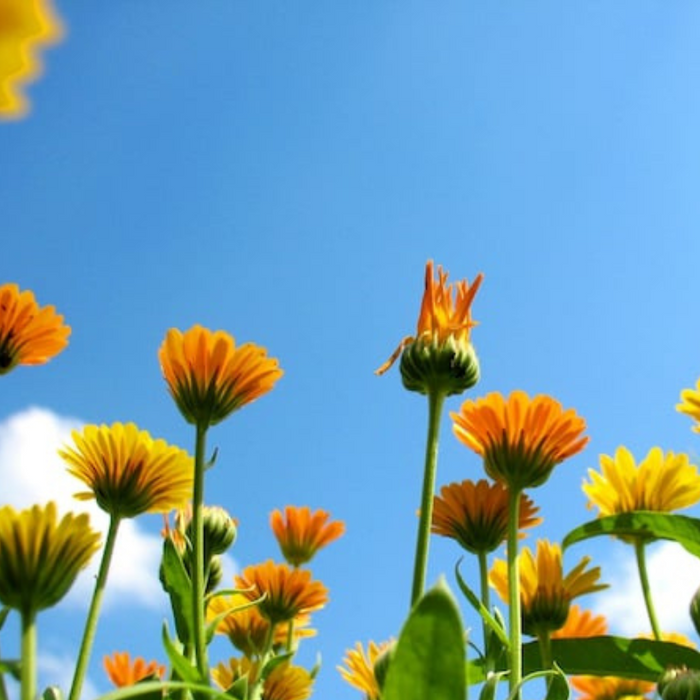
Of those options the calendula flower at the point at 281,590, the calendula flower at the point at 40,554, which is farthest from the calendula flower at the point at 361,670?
the calendula flower at the point at 40,554

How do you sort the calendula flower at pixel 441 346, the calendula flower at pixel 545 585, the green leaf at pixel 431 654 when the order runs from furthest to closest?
1. the calendula flower at pixel 545 585
2. the calendula flower at pixel 441 346
3. the green leaf at pixel 431 654

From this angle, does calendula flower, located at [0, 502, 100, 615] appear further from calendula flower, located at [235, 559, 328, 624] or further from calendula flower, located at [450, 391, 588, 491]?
calendula flower, located at [235, 559, 328, 624]

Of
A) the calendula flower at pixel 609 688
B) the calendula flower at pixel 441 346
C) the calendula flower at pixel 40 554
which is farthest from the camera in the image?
the calendula flower at pixel 609 688

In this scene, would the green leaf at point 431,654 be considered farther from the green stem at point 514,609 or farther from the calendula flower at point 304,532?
the calendula flower at point 304,532

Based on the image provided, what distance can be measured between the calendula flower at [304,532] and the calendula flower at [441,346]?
1.01m

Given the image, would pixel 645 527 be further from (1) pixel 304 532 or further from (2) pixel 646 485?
(1) pixel 304 532

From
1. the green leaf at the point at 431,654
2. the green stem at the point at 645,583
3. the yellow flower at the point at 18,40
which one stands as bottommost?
the green leaf at the point at 431,654

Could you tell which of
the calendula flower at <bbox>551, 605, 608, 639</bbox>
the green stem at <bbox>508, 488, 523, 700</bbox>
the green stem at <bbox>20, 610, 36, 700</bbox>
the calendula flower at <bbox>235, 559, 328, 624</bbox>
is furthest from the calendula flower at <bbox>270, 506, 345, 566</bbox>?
the green stem at <bbox>20, 610, 36, 700</bbox>

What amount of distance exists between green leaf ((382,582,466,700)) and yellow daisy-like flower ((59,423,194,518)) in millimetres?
684

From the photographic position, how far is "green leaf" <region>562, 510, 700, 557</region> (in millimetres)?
1305

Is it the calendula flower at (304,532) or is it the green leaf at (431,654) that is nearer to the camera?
the green leaf at (431,654)

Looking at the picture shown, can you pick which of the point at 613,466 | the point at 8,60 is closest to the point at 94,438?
the point at 613,466

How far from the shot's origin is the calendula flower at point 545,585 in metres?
1.45

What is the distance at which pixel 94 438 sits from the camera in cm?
125
